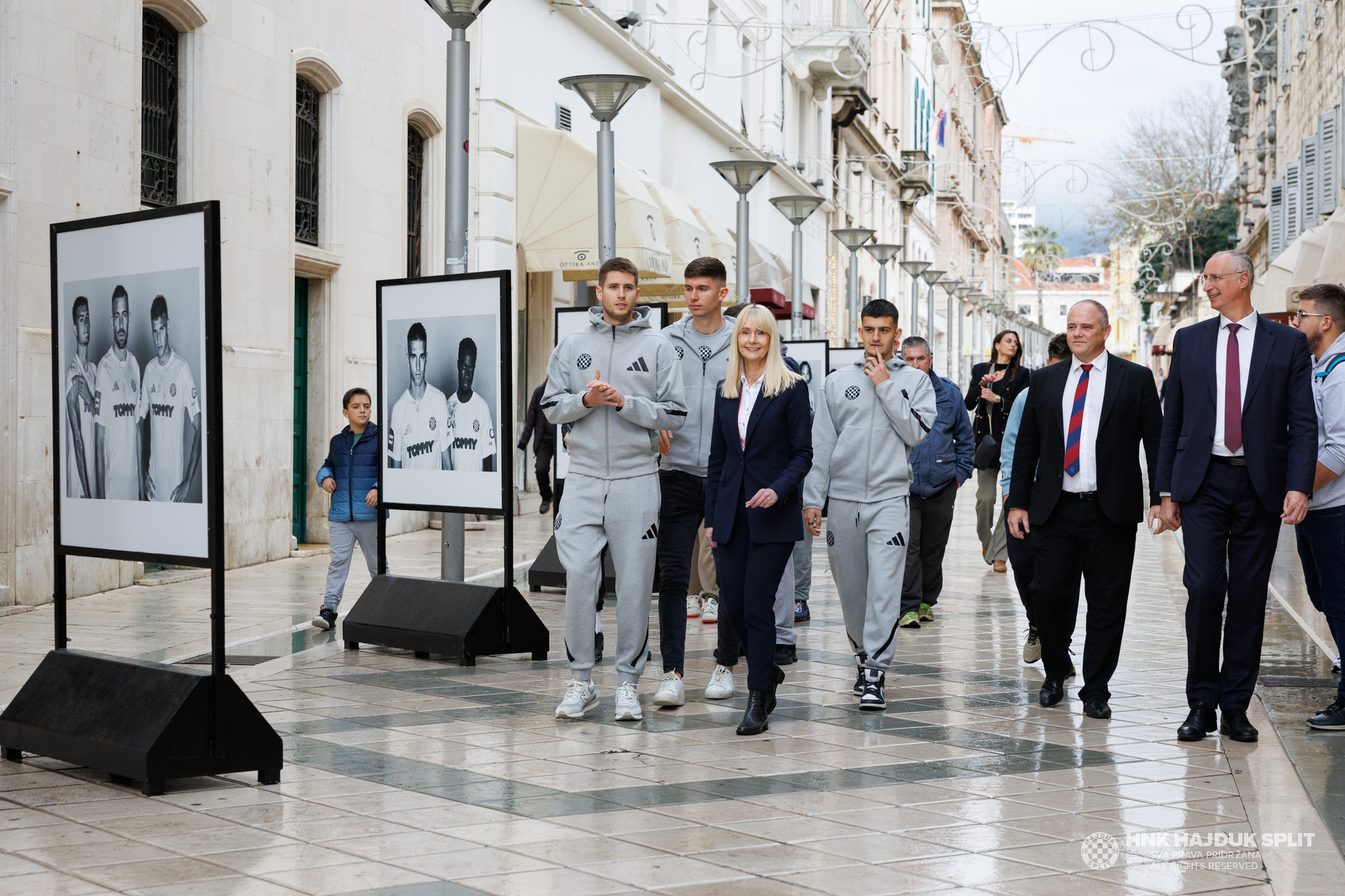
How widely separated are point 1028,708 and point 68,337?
4.75m

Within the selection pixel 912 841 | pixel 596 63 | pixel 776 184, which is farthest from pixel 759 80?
pixel 912 841

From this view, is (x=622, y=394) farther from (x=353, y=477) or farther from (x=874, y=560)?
(x=353, y=477)

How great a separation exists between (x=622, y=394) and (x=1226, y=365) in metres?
2.68

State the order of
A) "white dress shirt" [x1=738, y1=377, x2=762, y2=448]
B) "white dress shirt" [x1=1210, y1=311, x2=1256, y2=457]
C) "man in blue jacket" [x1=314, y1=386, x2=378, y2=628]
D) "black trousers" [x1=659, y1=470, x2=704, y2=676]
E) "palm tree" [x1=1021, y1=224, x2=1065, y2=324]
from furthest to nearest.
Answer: "palm tree" [x1=1021, y1=224, x2=1065, y2=324] < "man in blue jacket" [x1=314, y1=386, x2=378, y2=628] < "black trousers" [x1=659, y1=470, x2=704, y2=676] < "white dress shirt" [x1=738, y1=377, x2=762, y2=448] < "white dress shirt" [x1=1210, y1=311, x2=1256, y2=457]

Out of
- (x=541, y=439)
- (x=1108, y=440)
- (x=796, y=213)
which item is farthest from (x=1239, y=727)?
(x=796, y=213)

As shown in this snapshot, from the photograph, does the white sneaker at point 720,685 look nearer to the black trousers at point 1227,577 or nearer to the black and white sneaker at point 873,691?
the black and white sneaker at point 873,691

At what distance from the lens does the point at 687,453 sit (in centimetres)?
741

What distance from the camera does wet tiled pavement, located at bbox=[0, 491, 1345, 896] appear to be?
4469 millimetres

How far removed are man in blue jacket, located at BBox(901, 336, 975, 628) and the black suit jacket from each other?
2691 mm

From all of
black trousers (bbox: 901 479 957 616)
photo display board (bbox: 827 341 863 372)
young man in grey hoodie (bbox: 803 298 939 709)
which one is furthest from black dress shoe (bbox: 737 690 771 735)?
photo display board (bbox: 827 341 863 372)

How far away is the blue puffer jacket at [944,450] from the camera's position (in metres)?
10.2

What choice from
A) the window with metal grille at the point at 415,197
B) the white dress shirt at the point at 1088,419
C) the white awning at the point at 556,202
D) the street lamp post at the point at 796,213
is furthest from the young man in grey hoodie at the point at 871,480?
the street lamp post at the point at 796,213

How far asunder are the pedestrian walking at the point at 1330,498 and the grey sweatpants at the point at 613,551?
2958 mm

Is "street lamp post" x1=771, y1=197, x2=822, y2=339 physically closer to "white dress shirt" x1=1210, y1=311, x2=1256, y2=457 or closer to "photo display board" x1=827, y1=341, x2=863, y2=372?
"photo display board" x1=827, y1=341, x2=863, y2=372
